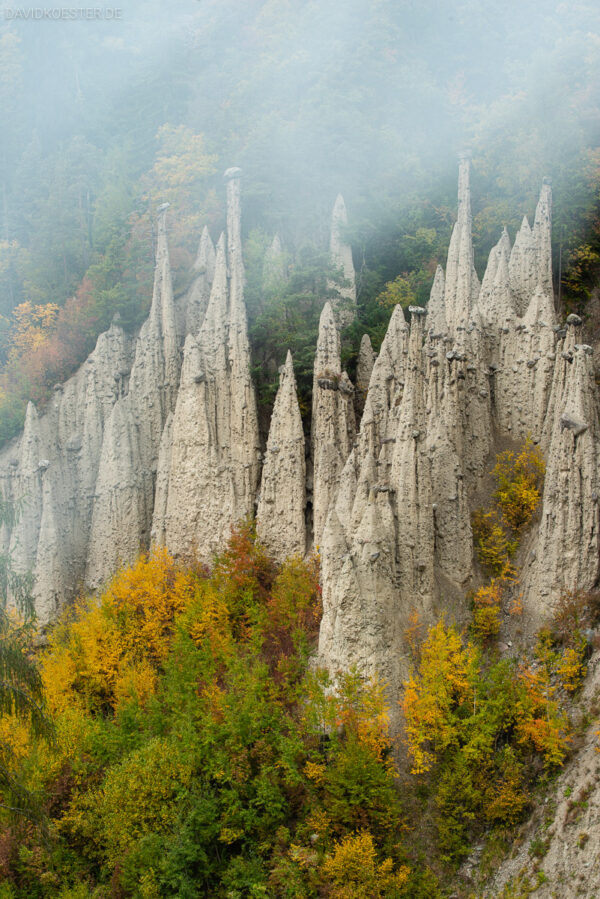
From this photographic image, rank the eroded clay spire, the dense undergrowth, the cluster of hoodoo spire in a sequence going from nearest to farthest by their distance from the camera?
the dense undergrowth < the cluster of hoodoo spire < the eroded clay spire

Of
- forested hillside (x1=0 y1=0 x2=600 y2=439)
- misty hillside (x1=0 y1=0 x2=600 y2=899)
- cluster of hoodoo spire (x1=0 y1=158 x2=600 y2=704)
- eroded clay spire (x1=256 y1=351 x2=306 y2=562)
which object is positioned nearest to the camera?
misty hillside (x1=0 y1=0 x2=600 y2=899)

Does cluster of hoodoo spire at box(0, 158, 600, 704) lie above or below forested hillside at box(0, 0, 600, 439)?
below

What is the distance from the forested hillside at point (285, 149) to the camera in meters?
36.9

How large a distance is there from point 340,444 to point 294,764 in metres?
11.0

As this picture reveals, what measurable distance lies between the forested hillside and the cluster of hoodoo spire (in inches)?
67.9

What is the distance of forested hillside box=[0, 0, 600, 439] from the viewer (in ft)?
121

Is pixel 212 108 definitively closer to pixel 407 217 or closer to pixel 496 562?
pixel 407 217

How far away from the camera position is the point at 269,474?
3055 cm

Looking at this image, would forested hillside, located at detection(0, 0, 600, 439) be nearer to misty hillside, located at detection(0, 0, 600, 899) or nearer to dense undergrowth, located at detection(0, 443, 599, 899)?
misty hillside, located at detection(0, 0, 600, 899)

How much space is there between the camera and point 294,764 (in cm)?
2353

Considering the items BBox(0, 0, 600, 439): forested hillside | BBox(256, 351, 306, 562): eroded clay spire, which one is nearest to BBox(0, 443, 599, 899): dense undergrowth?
BBox(256, 351, 306, 562): eroded clay spire

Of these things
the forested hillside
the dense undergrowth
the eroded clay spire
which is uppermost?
the forested hillside

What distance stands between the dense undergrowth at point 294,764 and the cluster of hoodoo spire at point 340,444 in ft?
4.58

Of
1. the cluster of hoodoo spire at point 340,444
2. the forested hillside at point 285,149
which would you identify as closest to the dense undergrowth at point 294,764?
the cluster of hoodoo spire at point 340,444
